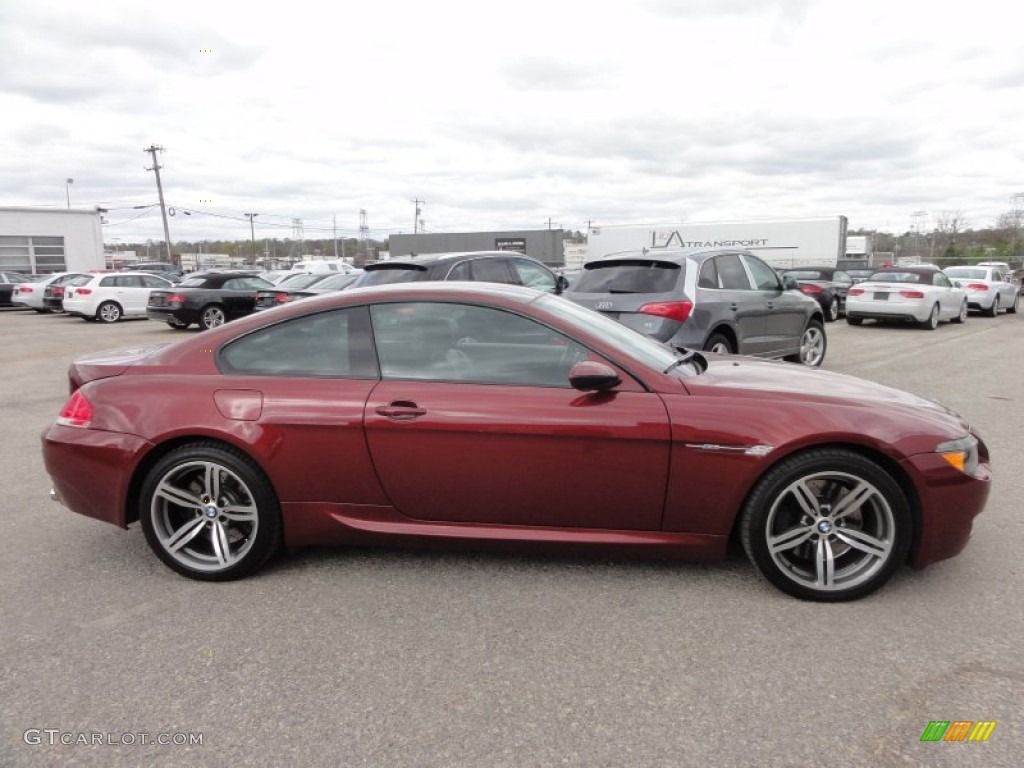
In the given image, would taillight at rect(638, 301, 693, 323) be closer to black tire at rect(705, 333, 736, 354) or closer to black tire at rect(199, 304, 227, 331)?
black tire at rect(705, 333, 736, 354)

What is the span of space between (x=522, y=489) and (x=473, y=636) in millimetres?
673

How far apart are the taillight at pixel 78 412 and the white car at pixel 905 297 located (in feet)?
51.6

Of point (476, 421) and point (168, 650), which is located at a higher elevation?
point (476, 421)

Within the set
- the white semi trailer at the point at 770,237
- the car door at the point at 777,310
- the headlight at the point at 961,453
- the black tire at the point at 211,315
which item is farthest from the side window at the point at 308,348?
the white semi trailer at the point at 770,237

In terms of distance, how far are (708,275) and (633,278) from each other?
34.8 inches

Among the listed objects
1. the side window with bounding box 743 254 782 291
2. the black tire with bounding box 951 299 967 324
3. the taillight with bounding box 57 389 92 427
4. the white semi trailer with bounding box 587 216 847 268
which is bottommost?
the black tire with bounding box 951 299 967 324

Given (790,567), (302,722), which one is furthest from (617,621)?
(302,722)

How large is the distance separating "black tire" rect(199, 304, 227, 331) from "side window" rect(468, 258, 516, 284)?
997cm

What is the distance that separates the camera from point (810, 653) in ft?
9.18

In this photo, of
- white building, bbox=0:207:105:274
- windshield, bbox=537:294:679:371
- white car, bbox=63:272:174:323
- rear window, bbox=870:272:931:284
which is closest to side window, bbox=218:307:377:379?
windshield, bbox=537:294:679:371

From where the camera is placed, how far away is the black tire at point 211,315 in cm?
1669

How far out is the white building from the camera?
3700cm

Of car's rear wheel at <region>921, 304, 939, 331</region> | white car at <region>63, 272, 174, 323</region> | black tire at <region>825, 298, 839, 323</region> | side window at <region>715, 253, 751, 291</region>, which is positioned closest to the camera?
side window at <region>715, 253, 751, 291</region>

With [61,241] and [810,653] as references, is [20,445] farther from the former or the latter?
[61,241]
